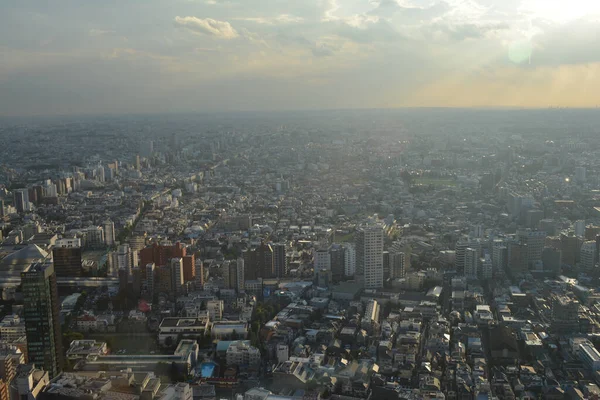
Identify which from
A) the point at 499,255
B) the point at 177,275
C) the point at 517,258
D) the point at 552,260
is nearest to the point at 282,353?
the point at 177,275

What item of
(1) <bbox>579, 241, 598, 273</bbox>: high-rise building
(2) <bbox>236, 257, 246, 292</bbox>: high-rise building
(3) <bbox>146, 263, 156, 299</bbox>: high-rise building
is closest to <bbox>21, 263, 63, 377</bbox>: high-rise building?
(3) <bbox>146, 263, 156, 299</bbox>: high-rise building

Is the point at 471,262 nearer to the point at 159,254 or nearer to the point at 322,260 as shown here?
the point at 322,260

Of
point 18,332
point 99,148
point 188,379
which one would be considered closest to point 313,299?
point 188,379

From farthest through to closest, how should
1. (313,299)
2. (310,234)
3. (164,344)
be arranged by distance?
(310,234), (313,299), (164,344)

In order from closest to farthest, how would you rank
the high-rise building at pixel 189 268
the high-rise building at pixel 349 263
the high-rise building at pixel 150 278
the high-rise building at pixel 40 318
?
the high-rise building at pixel 40 318 < the high-rise building at pixel 150 278 < the high-rise building at pixel 189 268 < the high-rise building at pixel 349 263

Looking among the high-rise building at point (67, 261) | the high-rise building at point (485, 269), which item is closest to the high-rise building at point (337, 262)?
the high-rise building at point (485, 269)

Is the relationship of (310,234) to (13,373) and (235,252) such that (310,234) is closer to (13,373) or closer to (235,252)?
(235,252)

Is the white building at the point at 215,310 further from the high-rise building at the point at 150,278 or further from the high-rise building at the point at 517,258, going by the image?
the high-rise building at the point at 517,258
